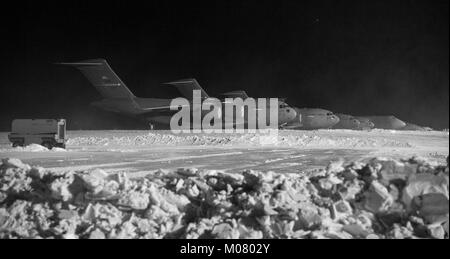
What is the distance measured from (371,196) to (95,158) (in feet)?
36.6

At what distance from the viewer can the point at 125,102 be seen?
34.6 m

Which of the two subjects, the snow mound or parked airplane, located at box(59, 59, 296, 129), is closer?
the snow mound

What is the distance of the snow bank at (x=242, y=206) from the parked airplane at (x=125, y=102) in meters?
25.3

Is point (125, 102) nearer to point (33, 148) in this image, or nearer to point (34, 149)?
point (33, 148)

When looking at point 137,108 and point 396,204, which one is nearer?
point 396,204

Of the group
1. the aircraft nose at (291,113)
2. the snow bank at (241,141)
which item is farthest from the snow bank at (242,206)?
the aircraft nose at (291,113)

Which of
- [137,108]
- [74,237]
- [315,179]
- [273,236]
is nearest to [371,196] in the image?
[315,179]

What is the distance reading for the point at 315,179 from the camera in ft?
29.0

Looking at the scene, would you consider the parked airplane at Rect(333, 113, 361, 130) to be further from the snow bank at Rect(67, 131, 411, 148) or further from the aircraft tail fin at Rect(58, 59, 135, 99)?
the aircraft tail fin at Rect(58, 59, 135, 99)

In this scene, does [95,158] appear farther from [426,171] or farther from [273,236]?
[426,171]

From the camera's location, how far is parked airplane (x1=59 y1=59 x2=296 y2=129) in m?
34.1

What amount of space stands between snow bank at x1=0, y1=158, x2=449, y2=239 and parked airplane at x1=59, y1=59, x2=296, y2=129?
83.0ft

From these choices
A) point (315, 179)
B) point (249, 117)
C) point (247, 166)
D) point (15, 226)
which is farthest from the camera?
point (249, 117)

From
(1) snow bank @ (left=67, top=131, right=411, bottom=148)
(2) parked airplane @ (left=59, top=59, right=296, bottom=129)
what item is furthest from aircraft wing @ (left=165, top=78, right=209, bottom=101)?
(1) snow bank @ (left=67, top=131, right=411, bottom=148)
